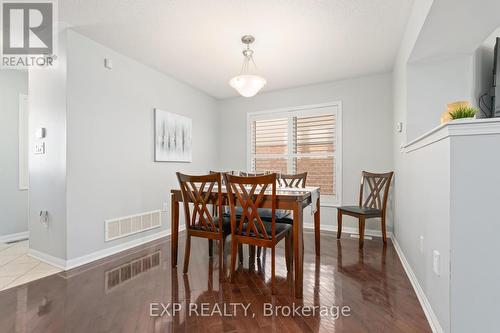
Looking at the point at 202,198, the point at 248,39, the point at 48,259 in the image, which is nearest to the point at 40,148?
the point at 48,259

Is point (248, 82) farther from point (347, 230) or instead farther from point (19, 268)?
point (19, 268)

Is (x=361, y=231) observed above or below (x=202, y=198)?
below

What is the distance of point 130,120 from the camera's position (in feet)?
10.5

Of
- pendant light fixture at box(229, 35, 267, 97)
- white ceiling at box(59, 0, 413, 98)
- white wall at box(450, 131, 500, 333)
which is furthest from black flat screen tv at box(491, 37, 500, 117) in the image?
pendant light fixture at box(229, 35, 267, 97)

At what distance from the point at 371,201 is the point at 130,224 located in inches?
135

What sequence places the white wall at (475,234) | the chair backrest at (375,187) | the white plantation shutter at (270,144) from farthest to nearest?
the white plantation shutter at (270,144)
the chair backrest at (375,187)
the white wall at (475,234)

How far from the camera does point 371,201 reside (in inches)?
139

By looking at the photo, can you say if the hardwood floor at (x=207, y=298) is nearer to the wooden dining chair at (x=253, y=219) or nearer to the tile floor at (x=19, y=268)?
the tile floor at (x=19, y=268)

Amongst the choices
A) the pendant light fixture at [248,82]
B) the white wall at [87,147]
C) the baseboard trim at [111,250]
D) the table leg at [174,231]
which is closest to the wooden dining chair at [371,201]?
the pendant light fixture at [248,82]

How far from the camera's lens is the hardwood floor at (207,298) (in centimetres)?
157

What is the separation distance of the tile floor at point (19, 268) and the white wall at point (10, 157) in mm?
665

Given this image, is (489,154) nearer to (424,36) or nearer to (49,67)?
(424,36)

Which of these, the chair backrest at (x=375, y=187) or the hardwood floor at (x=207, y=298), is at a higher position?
the chair backrest at (x=375, y=187)

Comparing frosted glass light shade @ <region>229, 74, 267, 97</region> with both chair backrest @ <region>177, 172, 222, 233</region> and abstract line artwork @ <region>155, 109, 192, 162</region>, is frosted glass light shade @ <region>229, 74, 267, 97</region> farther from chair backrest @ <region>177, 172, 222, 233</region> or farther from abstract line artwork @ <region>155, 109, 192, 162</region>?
abstract line artwork @ <region>155, 109, 192, 162</region>
